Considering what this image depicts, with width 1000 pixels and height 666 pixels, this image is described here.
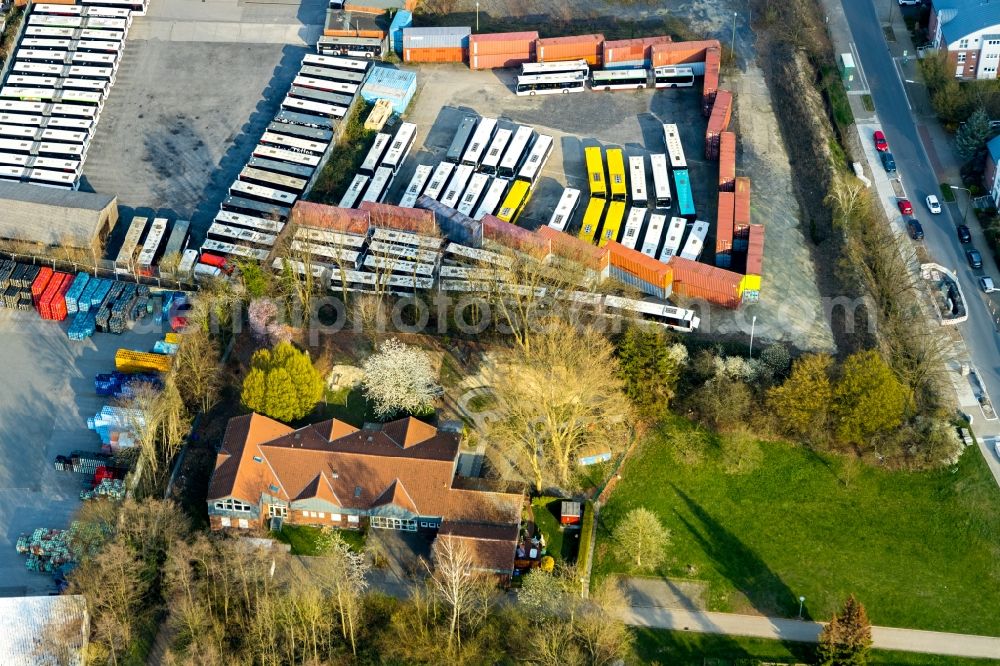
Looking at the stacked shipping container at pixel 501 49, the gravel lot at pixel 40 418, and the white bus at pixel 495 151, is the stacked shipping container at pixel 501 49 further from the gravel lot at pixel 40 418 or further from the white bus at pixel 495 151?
the gravel lot at pixel 40 418

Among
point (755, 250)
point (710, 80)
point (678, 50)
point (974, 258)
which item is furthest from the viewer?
point (678, 50)

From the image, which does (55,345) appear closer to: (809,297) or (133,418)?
(133,418)

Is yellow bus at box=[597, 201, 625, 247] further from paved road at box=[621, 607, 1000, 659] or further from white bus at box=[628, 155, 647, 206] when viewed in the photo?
paved road at box=[621, 607, 1000, 659]

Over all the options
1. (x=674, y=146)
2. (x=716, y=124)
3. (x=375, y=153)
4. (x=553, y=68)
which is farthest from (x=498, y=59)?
(x=716, y=124)

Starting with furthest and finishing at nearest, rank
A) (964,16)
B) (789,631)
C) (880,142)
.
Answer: (964,16) < (880,142) < (789,631)

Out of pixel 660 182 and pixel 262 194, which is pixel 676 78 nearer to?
pixel 660 182

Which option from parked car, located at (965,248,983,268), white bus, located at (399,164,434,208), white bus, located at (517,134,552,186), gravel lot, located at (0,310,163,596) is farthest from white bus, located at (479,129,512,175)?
parked car, located at (965,248,983,268)

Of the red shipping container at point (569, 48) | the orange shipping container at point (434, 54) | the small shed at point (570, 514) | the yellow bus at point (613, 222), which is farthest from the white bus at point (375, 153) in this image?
the small shed at point (570, 514)
